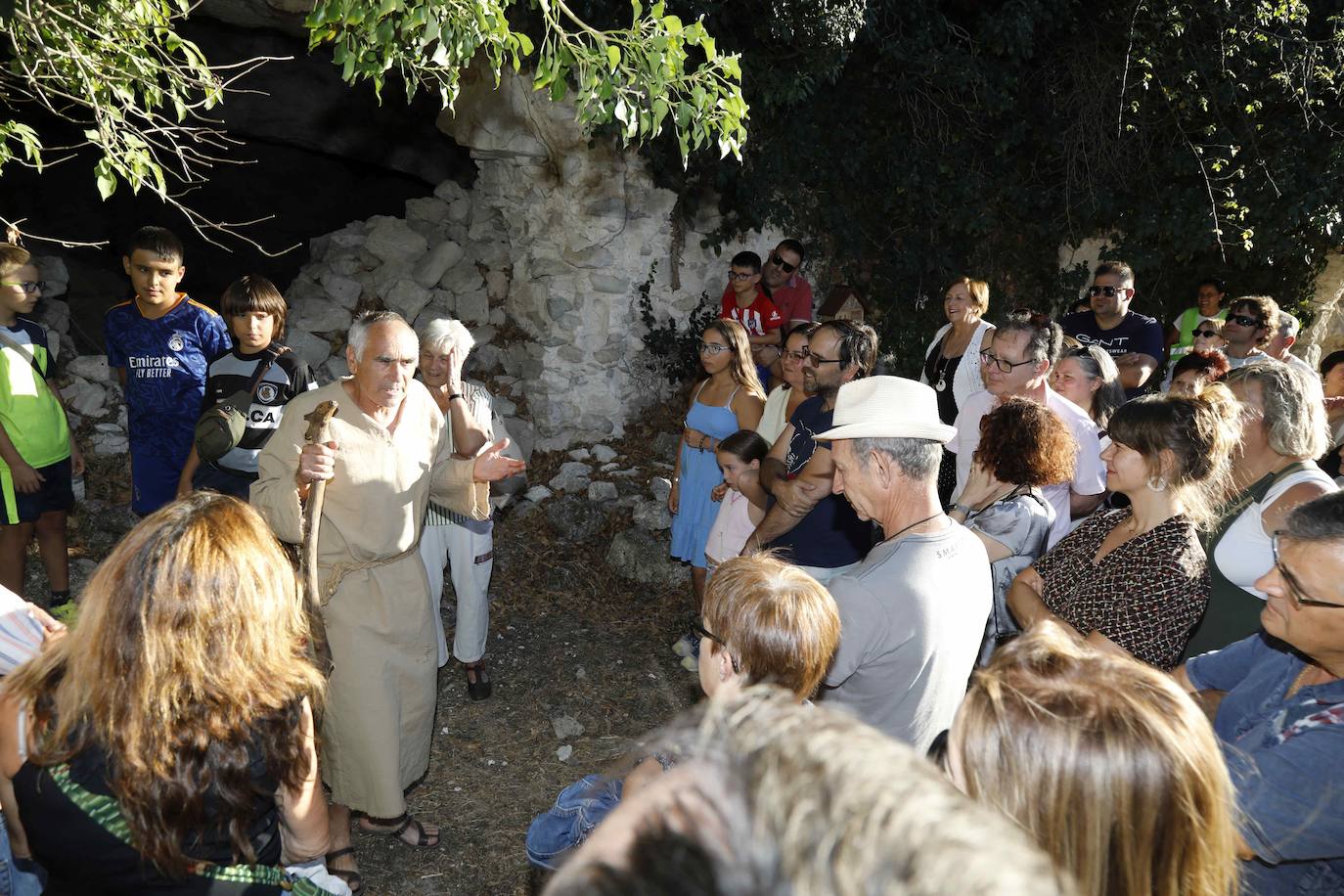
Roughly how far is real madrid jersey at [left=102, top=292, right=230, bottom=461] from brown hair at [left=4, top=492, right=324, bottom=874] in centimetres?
311

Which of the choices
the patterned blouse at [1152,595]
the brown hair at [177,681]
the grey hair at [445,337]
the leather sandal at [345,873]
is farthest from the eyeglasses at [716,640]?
the grey hair at [445,337]

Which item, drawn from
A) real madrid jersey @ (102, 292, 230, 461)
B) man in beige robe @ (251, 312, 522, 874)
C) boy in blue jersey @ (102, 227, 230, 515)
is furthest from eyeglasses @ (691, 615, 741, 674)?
real madrid jersey @ (102, 292, 230, 461)

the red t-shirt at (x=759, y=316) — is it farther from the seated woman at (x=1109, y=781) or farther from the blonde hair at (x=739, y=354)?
the seated woman at (x=1109, y=781)

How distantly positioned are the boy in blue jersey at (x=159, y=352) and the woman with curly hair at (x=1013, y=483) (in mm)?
3652

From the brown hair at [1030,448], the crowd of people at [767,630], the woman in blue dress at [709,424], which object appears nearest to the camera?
the crowd of people at [767,630]

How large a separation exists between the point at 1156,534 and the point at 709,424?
261cm

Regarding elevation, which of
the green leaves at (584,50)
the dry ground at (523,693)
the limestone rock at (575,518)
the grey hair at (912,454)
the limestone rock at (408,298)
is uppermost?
the green leaves at (584,50)

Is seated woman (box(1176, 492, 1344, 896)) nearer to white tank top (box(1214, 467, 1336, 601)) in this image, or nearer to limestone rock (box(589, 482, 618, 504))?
white tank top (box(1214, 467, 1336, 601))

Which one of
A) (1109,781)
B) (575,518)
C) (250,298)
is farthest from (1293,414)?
(575,518)

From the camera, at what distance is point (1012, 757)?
1.25 meters

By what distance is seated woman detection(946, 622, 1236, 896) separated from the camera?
121cm

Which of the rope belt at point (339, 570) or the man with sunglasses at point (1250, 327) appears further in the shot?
the man with sunglasses at point (1250, 327)

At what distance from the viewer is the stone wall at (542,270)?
24.4 ft

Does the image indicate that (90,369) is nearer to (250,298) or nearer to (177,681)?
(250,298)
